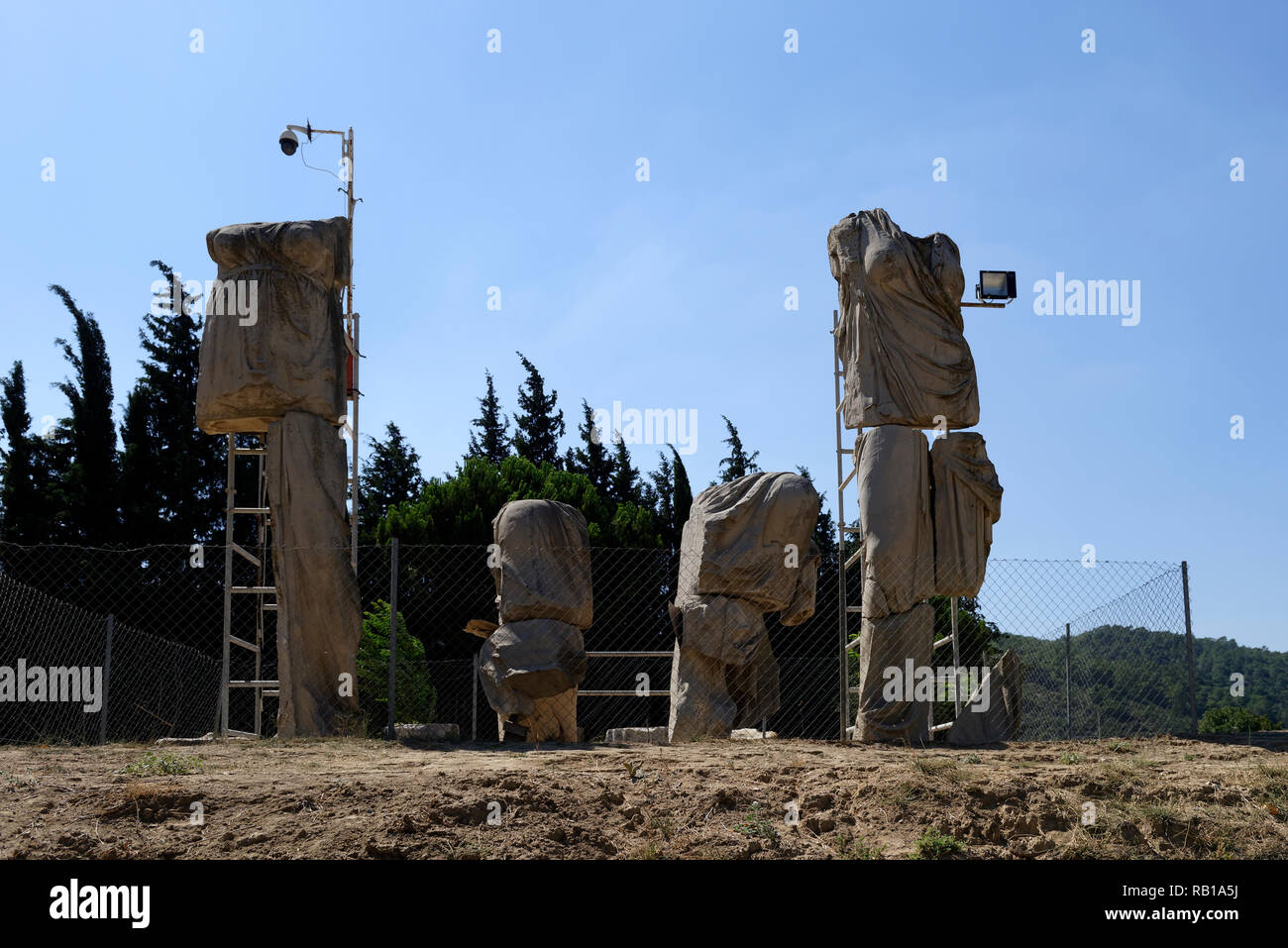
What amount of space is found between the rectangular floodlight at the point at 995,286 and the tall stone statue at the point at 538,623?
13.6ft

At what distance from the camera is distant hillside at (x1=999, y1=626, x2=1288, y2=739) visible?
10.5 meters

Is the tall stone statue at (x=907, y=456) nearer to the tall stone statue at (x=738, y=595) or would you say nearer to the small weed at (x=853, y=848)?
the tall stone statue at (x=738, y=595)

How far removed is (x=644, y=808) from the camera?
7.08 m

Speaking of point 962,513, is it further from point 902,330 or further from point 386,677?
point 386,677

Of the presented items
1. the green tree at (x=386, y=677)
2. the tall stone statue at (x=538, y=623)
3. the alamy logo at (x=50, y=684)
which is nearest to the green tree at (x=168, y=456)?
the green tree at (x=386, y=677)

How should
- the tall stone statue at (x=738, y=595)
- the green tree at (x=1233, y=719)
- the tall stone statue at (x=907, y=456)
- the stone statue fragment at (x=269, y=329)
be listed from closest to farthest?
1. the tall stone statue at (x=907, y=456)
2. the tall stone statue at (x=738, y=595)
3. the stone statue fragment at (x=269, y=329)
4. the green tree at (x=1233, y=719)

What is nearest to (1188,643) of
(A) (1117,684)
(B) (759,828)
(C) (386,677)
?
(A) (1117,684)

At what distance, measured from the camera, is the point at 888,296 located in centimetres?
1114

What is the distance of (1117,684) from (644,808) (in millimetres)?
5795

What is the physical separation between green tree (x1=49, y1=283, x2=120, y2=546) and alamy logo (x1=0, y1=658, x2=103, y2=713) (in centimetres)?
955
